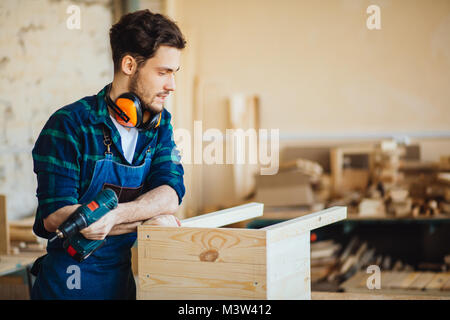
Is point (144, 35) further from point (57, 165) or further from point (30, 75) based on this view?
point (30, 75)

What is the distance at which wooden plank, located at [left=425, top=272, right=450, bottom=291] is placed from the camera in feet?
13.7

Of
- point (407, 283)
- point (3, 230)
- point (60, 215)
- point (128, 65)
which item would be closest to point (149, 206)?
point (60, 215)

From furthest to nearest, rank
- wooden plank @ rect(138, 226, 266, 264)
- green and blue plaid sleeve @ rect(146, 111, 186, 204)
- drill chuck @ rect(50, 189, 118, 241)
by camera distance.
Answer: green and blue plaid sleeve @ rect(146, 111, 186, 204) → drill chuck @ rect(50, 189, 118, 241) → wooden plank @ rect(138, 226, 266, 264)

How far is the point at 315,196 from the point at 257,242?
3603 millimetres

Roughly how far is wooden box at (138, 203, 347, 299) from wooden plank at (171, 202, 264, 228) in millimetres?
204

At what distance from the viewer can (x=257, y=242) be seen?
1.60 m

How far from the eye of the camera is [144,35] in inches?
79.4

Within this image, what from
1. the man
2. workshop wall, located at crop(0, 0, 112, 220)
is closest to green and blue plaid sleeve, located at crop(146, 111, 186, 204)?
the man

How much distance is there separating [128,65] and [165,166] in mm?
442

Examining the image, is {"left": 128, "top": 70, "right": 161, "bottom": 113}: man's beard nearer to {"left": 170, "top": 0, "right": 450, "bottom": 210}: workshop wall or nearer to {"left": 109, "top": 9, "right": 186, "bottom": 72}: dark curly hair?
{"left": 109, "top": 9, "right": 186, "bottom": 72}: dark curly hair

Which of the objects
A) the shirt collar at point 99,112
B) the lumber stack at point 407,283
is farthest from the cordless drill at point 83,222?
the lumber stack at point 407,283

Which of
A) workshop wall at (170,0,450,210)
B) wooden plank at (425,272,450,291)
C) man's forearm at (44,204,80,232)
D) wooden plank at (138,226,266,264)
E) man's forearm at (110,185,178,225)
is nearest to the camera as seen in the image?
wooden plank at (138,226,266,264)

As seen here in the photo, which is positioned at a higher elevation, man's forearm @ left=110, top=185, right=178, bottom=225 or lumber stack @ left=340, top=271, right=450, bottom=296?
man's forearm @ left=110, top=185, right=178, bottom=225
